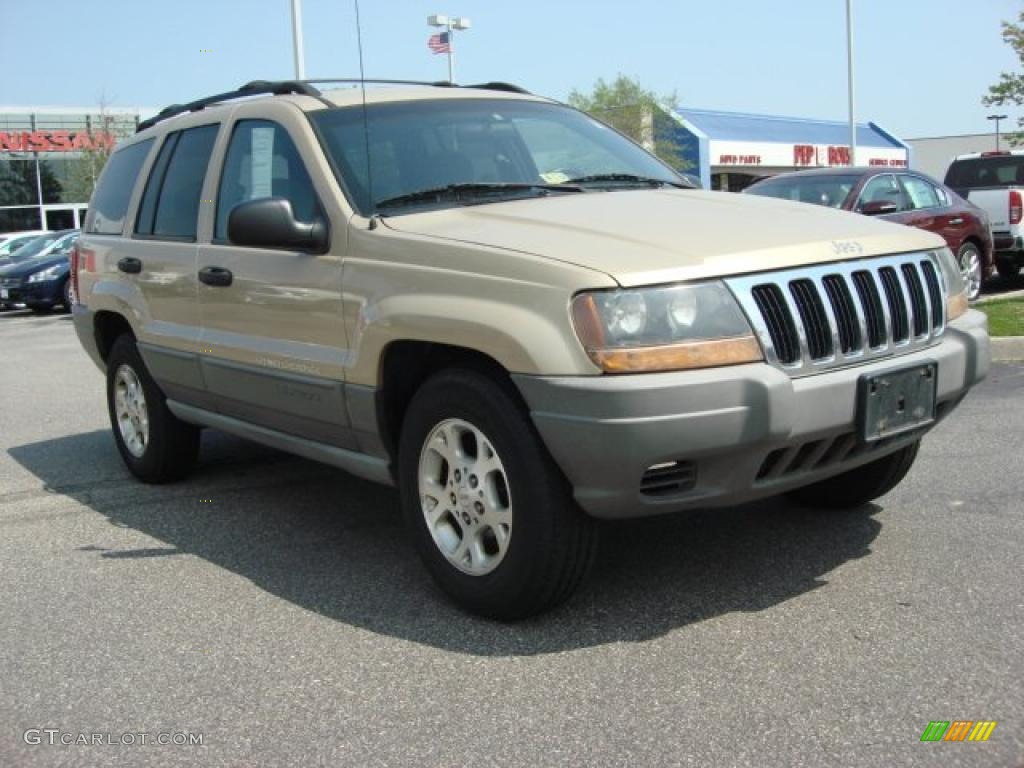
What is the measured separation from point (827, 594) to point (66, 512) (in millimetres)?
3731

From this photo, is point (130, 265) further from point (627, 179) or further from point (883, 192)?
point (883, 192)

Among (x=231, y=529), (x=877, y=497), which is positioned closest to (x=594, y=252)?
(x=877, y=497)

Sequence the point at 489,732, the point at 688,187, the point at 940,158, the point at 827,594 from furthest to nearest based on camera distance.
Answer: the point at 940,158 < the point at 688,187 < the point at 827,594 < the point at 489,732

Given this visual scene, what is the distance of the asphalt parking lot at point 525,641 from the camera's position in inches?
113

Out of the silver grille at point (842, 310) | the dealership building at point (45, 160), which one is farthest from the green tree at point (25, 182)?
the silver grille at point (842, 310)

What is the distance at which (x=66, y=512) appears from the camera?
5441 mm

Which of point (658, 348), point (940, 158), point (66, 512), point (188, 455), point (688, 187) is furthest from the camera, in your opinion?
point (940, 158)

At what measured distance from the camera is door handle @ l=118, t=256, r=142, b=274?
5.53m

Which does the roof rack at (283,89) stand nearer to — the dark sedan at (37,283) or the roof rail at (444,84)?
the roof rail at (444,84)

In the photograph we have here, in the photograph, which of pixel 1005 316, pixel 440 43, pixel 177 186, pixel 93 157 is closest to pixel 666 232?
pixel 177 186

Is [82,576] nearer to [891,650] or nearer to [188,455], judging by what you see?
[188,455]

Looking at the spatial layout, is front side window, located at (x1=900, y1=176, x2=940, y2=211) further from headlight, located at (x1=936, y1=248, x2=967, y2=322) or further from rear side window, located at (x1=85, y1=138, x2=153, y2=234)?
rear side window, located at (x1=85, y1=138, x2=153, y2=234)

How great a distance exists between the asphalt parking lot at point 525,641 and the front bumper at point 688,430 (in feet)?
1.65

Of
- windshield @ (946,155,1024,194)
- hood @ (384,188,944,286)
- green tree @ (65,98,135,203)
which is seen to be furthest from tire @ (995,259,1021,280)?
green tree @ (65,98,135,203)
